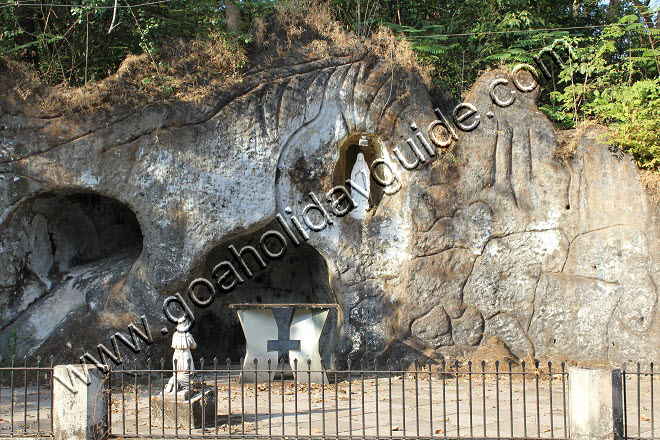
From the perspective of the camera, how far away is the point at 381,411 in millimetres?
9180

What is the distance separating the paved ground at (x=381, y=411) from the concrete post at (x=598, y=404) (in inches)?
11.6

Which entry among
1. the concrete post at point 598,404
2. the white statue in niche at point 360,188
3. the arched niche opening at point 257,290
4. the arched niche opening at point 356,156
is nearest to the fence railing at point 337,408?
the concrete post at point 598,404

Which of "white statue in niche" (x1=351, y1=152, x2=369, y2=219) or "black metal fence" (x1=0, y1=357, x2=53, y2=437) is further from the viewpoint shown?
"white statue in niche" (x1=351, y1=152, x2=369, y2=219)

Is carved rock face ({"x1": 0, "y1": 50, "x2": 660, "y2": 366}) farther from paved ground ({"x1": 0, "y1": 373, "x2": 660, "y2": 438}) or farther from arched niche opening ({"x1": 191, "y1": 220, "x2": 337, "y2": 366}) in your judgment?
arched niche opening ({"x1": 191, "y1": 220, "x2": 337, "y2": 366})

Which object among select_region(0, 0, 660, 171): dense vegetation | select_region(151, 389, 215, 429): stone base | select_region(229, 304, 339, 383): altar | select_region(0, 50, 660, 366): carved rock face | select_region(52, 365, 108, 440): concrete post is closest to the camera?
select_region(52, 365, 108, 440): concrete post

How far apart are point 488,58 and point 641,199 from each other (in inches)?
189

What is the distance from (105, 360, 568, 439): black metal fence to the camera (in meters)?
7.37

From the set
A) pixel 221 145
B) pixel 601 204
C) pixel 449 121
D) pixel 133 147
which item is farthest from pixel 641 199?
pixel 133 147

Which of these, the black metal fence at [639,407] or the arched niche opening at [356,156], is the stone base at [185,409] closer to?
the black metal fence at [639,407]

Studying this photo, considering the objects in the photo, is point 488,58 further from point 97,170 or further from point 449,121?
point 97,170

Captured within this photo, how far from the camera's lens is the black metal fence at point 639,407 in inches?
280

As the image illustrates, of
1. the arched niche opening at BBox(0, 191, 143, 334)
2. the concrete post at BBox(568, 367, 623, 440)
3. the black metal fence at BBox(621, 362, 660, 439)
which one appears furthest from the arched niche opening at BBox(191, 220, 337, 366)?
the concrete post at BBox(568, 367, 623, 440)

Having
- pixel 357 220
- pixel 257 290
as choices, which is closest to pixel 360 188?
pixel 357 220

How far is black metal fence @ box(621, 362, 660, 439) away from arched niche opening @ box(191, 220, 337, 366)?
5374mm
